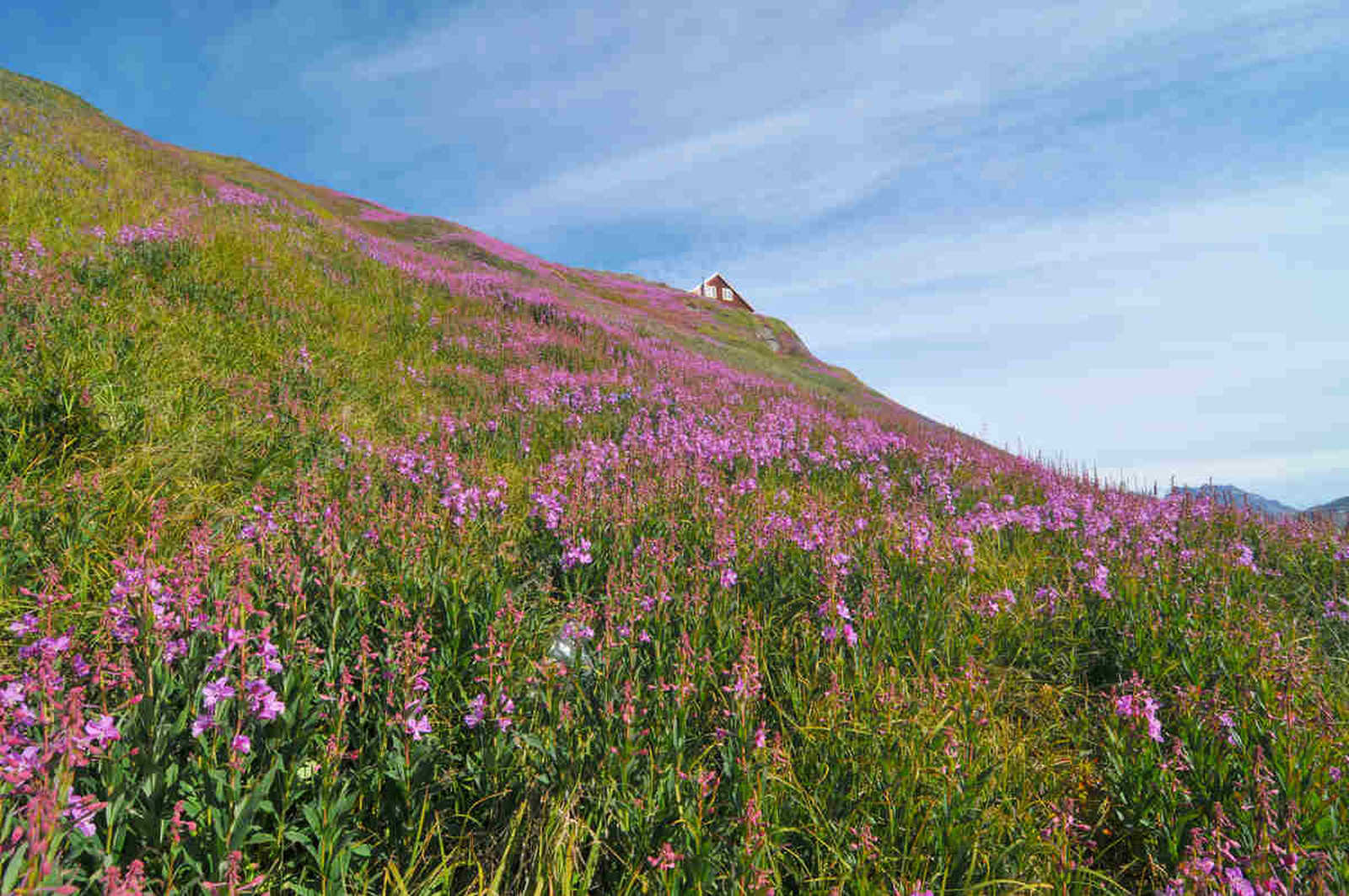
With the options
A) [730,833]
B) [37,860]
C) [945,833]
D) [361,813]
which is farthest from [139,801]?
[945,833]

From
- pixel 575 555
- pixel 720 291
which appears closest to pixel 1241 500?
pixel 575 555

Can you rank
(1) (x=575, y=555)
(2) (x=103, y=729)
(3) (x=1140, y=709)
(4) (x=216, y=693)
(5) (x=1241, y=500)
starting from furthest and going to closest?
1. (5) (x=1241, y=500)
2. (1) (x=575, y=555)
3. (3) (x=1140, y=709)
4. (4) (x=216, y=693)
5. (2) (x=103, y=729)

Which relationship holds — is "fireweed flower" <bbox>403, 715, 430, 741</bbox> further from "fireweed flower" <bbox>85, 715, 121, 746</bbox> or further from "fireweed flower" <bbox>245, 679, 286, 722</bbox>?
"fireweed flower" <bbox>85, 715, 121, 746</bbox>

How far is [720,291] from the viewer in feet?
244

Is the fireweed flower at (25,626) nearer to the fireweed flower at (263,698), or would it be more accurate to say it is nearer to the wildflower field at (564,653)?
the wildflower field at (564,653)

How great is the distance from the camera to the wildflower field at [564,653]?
→ 83.0 inches

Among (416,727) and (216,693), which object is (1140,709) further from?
(216,693)

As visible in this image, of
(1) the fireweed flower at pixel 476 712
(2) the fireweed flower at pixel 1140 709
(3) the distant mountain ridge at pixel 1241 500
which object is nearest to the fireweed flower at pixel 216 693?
(1) the fireweed flower at pixel 476 712

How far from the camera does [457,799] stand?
2.58 metres

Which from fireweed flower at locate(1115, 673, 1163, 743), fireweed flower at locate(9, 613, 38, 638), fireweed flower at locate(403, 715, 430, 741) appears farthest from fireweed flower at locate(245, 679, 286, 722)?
fireweed flower at locate(1115, 673, 1163, 743)

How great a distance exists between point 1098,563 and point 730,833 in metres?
4.45

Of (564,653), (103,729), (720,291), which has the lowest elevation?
(564,653)

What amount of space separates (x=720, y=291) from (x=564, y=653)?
2907 inches

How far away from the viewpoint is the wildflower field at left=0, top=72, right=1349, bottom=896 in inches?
83.0
